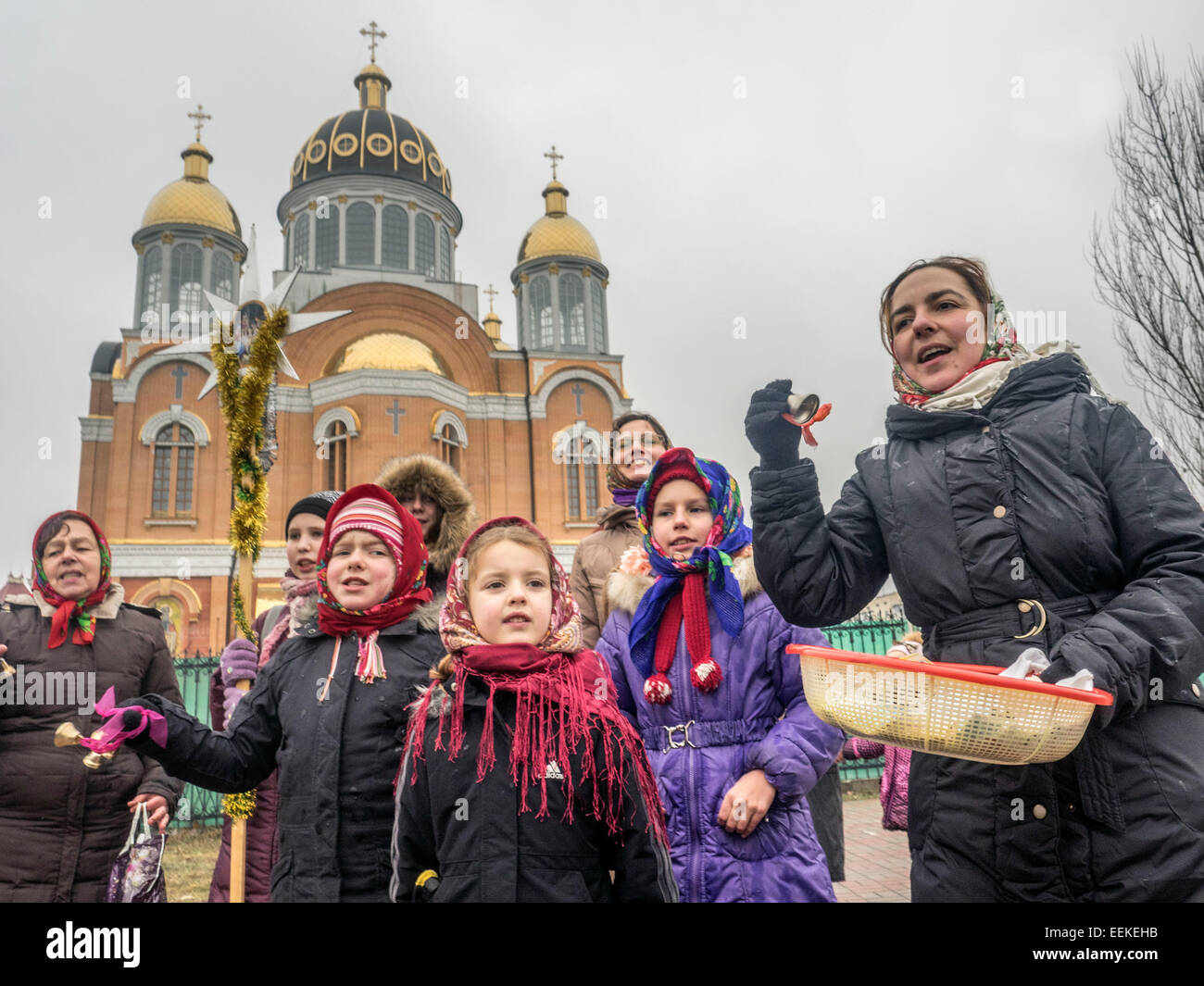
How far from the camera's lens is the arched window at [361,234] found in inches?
1081

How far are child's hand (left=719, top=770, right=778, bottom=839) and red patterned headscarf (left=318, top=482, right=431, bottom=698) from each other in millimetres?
1085

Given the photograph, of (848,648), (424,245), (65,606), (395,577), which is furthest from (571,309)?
(395,577)

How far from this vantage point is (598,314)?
29.7 m

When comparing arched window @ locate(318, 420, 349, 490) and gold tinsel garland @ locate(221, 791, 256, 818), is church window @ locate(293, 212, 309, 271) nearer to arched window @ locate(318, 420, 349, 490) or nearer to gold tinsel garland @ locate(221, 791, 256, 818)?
arched window @ locate(318, 420, 349, 490)

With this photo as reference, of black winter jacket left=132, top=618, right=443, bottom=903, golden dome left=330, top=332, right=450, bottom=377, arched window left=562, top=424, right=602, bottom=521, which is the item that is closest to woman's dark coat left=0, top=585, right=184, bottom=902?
black winter jacket left=132, top=618, right=443, bottom=903

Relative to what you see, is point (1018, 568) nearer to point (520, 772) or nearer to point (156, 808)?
point (520, 772)

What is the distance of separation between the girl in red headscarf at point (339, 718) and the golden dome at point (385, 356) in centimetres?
2106

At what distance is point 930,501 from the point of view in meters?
1.83

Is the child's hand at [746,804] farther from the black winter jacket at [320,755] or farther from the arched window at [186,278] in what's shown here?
the arched window at [186,278]

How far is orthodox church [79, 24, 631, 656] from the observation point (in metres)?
22.0

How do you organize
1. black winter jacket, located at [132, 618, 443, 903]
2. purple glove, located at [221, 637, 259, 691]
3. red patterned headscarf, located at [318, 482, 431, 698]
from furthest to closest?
purple glove, located at [221, 637, 259, 691], red patterned headscarf, located at [318, 482, 431, 698], black winter jacket, located at [132, 618, 443, 903]

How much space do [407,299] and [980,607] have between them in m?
24.4

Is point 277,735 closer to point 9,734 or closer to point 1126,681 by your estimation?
point 9,734

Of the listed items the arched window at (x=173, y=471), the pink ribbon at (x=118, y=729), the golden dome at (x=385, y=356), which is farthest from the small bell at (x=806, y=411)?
the arched window at (x=173, y=471)
